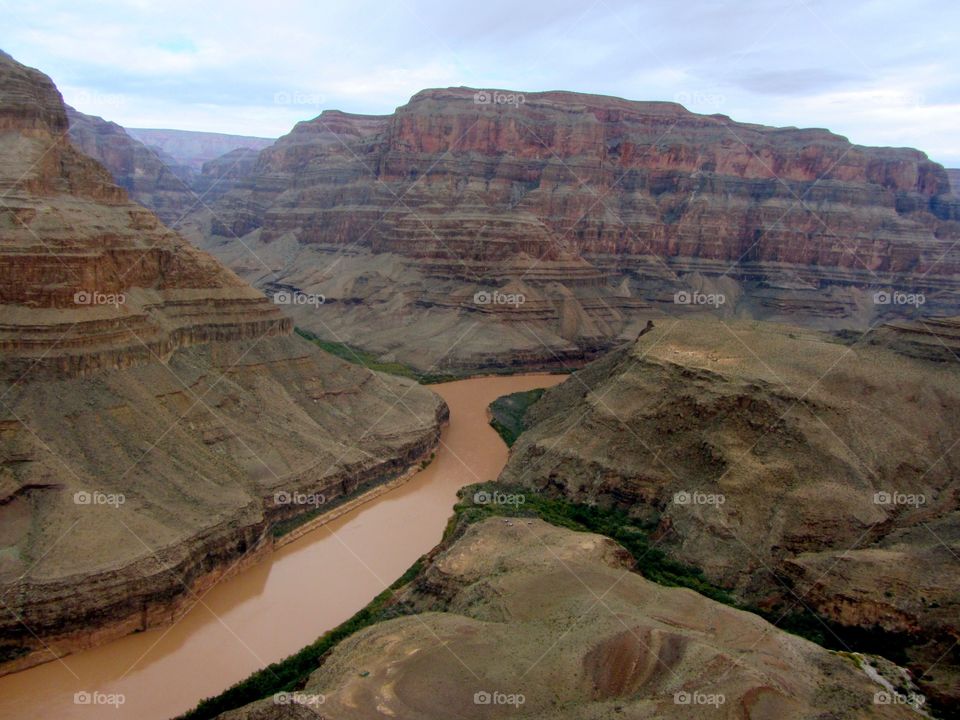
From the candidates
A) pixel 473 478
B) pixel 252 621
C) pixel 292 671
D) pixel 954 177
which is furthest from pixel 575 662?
pixel 954 177

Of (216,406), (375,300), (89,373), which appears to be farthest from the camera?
(375,300)

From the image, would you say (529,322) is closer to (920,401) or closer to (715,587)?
(920,401)

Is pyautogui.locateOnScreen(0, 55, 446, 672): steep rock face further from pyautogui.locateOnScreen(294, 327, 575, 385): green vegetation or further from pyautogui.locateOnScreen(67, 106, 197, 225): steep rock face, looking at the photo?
pyautogui.locateOnScreen(67, 106, 197, 225): steep rock face

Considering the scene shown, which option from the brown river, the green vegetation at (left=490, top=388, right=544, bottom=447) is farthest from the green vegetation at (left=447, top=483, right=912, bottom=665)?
the green vegetation at (left=490, top=388, right=544, bottom=447)

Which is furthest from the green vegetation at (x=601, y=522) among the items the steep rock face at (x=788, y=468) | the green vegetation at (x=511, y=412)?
the green vegetation at (x=511, y=412)

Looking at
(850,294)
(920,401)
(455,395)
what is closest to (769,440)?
(920,401)

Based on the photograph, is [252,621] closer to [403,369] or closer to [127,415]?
[127,415]
